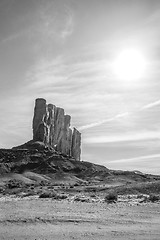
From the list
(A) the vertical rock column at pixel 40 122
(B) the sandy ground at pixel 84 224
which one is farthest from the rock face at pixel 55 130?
(B) the sandy ground at pixel 84 224

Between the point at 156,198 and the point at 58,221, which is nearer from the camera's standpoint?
the point at 58,221

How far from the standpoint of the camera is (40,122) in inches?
4882

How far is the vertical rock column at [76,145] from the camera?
14600cm

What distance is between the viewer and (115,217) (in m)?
15.0

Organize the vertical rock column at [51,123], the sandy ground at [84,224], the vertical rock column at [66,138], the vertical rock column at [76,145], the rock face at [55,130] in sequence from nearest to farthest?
the sandy ground at [84,224]
the rock face at [55,130]
the vertical rock column at [51,123]
the vertical rock column at [66,138]
the vertical rock column at [76,145]

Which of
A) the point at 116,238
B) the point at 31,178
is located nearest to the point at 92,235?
the point at 116,238

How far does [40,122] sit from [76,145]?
32.3 m

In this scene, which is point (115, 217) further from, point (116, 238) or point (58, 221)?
point (116, 238)

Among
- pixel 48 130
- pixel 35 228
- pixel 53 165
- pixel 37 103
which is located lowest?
pixel 35 228

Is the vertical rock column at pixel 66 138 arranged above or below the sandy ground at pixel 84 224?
above

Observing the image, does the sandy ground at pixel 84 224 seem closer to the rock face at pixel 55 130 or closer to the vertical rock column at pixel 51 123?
the rock face at pixel 55 130

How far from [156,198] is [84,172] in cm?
7282

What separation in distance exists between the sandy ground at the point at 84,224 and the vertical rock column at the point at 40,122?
346 feet

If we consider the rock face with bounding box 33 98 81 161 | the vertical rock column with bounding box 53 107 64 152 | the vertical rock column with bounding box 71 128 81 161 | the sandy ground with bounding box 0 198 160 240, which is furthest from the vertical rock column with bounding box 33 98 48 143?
the sandy ground with bounding box 0 198 160 240
